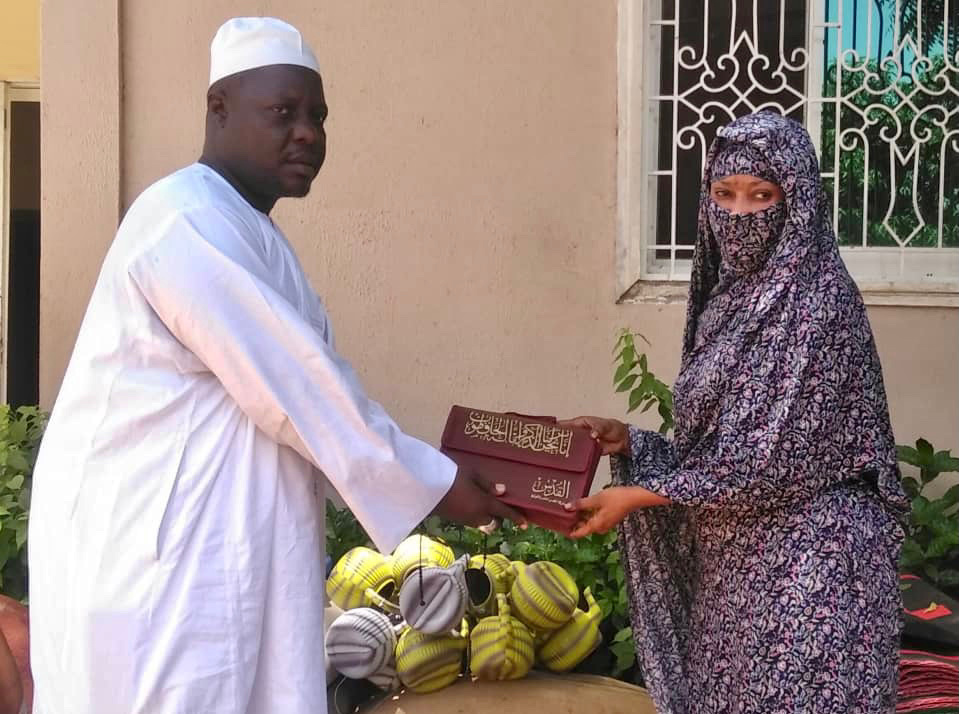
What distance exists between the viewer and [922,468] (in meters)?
4.64

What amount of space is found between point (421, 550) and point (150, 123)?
2409 mm

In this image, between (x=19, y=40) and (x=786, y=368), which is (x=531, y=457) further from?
(x=19, y=40)

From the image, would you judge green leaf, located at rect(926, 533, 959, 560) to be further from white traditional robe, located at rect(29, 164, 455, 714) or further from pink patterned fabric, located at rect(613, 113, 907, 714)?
white traditional robe, located at rect(29, 164, 455, 714)

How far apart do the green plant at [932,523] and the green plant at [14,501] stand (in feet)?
10.3

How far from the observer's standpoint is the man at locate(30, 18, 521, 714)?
2.36m

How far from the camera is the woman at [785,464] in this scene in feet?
8.72

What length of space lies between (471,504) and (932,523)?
7.86ft

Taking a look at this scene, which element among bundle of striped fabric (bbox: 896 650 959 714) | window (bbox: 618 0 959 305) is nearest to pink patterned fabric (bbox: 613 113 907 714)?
bundle of striped fabric (bbox: 896 650 959 714)

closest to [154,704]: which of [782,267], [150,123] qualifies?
[782,267]

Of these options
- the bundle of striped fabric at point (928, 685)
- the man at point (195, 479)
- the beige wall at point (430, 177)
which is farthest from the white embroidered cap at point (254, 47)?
the beige wall at point (430, 177)

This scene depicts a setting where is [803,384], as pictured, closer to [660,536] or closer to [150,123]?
[660,536]

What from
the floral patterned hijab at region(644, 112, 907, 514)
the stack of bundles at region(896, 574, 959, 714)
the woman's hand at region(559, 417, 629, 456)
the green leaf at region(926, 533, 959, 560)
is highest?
the floral patterned hijab at region(644, 112, 907, 514)

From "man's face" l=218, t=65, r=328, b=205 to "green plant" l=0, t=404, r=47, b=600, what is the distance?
96.9 inches

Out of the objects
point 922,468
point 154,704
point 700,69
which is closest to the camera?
point 154,704
